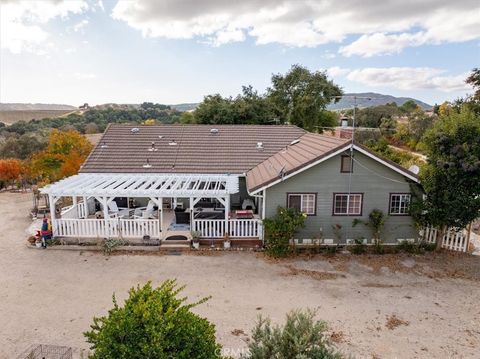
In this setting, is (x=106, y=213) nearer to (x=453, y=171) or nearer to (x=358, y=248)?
(x=358, y=248)

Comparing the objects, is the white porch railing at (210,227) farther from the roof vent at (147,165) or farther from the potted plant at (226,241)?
the roof vent at (147,165)

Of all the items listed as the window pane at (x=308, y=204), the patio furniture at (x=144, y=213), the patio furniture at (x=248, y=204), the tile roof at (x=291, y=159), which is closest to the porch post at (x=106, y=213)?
the patio furniture at (x=144, y=213)

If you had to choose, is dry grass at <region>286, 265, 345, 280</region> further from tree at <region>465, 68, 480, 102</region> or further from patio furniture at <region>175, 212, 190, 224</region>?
tree at <region>465, 68, 480, 102</region>

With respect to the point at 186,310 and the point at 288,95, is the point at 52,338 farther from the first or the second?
the point at 288,95

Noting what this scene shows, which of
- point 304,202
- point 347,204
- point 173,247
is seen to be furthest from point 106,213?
point 347,204

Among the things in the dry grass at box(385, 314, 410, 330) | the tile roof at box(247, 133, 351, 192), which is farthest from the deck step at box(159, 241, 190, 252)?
the dry grass at box(385, 314, 410, 330)

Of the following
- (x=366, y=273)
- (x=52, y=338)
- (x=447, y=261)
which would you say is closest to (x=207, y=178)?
(x=366, y=273)
